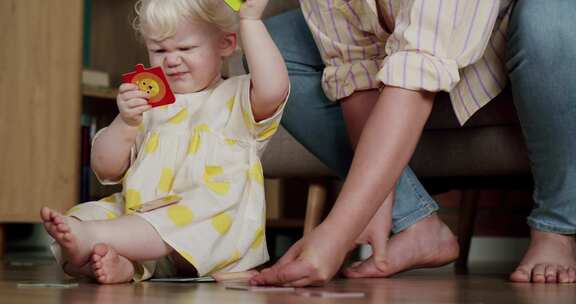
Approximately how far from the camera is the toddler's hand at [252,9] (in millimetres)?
1206

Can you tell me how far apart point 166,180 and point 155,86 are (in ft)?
0.46

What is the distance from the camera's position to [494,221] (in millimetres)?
2699

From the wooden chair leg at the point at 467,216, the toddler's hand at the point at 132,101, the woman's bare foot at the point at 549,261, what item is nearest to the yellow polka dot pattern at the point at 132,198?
the toddler's hand at the point at 132,101

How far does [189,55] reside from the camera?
4.42 feet

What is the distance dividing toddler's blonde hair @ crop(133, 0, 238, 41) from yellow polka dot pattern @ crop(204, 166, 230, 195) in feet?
0.69

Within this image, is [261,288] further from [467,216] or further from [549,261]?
[467,216]

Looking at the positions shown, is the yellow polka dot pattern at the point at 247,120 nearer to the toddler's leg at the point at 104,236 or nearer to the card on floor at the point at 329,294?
the toddler's leg at the point at 104,236

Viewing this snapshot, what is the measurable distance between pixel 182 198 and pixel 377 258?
12.8 inches

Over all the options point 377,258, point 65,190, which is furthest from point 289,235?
point 377,258

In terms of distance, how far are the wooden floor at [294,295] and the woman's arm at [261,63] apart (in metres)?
0.27

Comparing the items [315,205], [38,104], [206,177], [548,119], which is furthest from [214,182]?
[38,104]

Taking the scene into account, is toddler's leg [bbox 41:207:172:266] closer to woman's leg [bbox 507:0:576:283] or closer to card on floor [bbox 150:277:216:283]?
card on floor [bbox 150:277:216:283]

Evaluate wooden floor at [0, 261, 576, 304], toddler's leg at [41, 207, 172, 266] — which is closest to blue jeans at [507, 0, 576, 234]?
wooden floor at [0, 261, 576, 304]

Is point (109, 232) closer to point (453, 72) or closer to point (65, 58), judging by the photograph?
point (453, 72)
